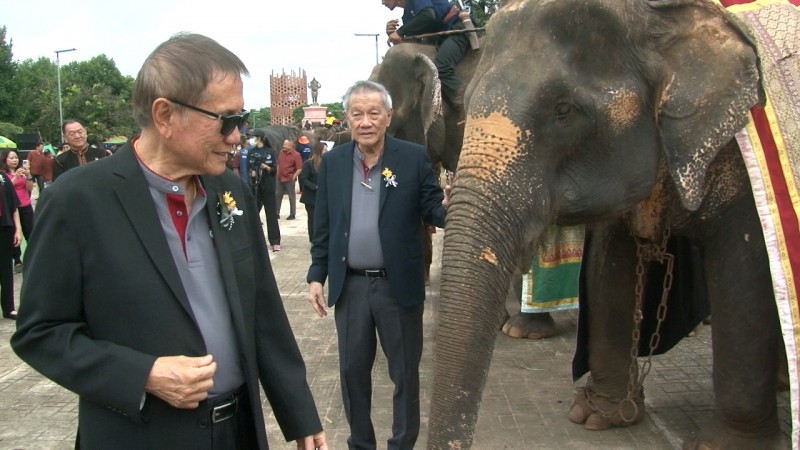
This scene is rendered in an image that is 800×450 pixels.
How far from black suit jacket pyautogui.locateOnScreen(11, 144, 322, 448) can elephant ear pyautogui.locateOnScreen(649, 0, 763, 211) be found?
90.1 inches

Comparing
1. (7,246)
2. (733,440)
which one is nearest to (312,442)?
Result: (733,440)

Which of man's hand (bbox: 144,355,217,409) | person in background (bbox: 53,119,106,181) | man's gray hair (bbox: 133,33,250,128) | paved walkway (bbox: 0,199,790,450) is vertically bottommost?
paved walkway (bbox: 0,199,790,450)

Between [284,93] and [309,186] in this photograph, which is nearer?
[309,186]

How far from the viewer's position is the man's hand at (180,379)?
2023mm

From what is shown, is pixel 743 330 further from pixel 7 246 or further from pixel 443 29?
pixel 7 246

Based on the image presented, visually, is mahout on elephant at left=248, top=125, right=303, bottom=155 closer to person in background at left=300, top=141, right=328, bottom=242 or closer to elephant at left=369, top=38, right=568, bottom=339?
person in background at left=300, top=141, right=328, bottom=242

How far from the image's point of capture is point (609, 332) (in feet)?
15.9

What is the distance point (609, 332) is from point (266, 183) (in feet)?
33.4

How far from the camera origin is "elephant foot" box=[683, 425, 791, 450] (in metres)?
4.04

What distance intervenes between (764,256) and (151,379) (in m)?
3.09

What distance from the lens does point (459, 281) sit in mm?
3199

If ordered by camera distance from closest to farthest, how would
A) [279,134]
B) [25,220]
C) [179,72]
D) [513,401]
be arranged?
1. [179,72]
2. [513,401]
3. [25,220]
4. [279,134]

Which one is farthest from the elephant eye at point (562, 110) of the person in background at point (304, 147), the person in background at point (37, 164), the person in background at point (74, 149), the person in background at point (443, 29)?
the person in background at point (37, 164)

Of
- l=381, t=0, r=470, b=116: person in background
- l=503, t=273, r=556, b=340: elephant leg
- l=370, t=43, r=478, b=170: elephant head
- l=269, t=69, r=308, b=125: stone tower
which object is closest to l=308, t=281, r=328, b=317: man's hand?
l=503, t=273, r=556, b=340: elephant leg
